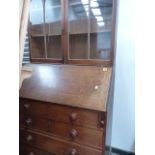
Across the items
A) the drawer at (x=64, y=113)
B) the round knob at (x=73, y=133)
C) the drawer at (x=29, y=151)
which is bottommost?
the drawer at (x=29, y=151)

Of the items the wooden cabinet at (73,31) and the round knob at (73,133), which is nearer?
the round knob at (73,133)

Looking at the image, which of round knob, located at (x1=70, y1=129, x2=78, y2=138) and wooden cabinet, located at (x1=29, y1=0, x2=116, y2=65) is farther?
wooden cabinet, located at (x1=29, y1=0, x2=116, y2=65)

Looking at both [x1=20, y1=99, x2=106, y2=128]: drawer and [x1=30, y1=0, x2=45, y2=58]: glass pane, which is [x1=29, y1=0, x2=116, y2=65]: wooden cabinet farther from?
[x1=20, y1=99, x2=106, y2=128]: drawer

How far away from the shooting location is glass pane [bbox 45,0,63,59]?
1536 mm

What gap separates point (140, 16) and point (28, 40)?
140cm

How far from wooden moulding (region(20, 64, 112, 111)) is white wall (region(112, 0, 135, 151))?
40 centimetres

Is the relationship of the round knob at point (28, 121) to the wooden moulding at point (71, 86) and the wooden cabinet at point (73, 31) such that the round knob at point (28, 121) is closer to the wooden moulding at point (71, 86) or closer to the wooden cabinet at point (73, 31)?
the wooden moulding at point (71, 86)

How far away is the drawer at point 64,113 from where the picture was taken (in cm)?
112

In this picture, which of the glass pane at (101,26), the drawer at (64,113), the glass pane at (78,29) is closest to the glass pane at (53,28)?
the glass pane at (78,29)

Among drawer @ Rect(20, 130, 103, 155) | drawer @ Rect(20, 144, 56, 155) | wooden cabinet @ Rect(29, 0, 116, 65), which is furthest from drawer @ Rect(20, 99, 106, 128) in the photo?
wooden cabinet @ Rect(29, 0, 116, 65)

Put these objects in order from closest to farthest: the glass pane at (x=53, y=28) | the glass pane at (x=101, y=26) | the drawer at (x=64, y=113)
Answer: the drawer at (x=64, y=113) → the glass pane at (x=101, y=26) → the glass pane at (x=53, y=28)

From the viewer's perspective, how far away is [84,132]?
45.9 inches
